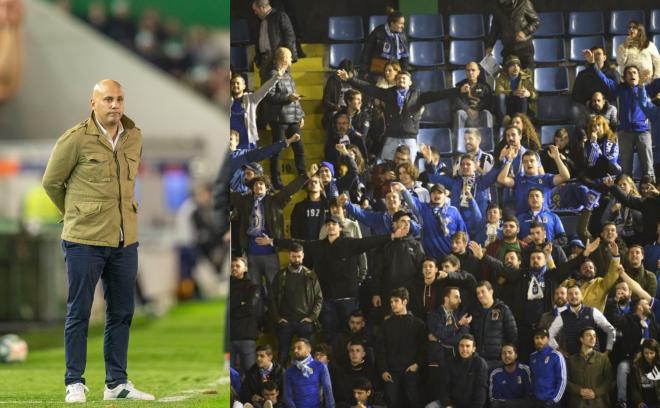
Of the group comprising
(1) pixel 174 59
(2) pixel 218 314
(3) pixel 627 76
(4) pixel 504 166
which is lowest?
(2) pixel 218 314

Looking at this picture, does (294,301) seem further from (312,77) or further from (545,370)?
(545,370)

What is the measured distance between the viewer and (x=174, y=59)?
30.2m

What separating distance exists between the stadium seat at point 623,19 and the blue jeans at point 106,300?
10.2 feet

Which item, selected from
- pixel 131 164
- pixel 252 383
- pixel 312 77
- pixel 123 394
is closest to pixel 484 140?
pixel 312 77

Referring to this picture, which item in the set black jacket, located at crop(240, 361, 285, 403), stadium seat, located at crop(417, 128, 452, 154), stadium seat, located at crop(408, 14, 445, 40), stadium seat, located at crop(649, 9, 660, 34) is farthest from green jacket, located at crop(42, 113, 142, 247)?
stadium seat, located at crop(649, 9, 660, 34)

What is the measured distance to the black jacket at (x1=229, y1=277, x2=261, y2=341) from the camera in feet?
25.2

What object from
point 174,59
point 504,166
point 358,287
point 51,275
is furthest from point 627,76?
point 174,59

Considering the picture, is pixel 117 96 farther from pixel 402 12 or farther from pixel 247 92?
pixel 402 12

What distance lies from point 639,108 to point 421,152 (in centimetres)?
129

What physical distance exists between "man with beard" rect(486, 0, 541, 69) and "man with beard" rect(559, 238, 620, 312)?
120cm

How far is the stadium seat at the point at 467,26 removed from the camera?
25.5 ft

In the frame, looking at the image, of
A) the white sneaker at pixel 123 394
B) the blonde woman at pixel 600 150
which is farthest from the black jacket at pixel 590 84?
the white sneaker at pixel 123 394

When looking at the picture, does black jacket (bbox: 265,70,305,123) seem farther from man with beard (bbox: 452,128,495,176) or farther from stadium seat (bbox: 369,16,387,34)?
man with beard (bbox: 452,128,495,176)

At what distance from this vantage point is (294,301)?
772 cm
